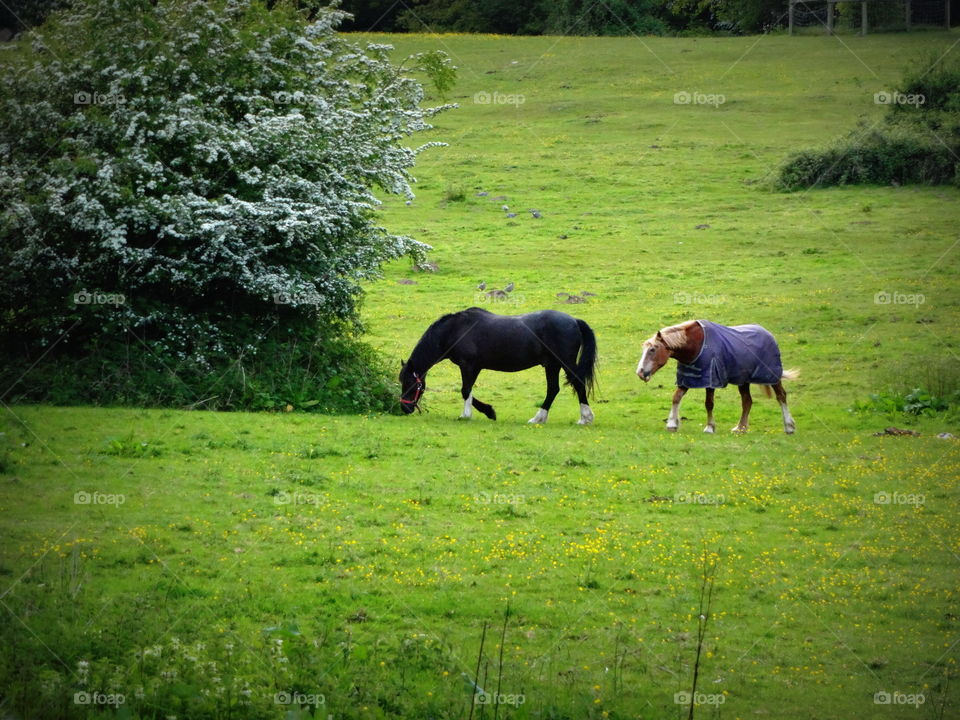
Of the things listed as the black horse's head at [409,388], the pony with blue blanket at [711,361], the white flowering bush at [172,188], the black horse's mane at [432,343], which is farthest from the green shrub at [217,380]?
the pony with blue blanket at [711,361]

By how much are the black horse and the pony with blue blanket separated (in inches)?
48.2

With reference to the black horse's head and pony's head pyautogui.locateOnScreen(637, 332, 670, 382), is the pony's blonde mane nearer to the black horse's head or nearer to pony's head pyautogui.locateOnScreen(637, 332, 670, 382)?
pony's head pyautogui.locateOnScreen(637, 332, 670, 382)

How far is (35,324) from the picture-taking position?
19469mm

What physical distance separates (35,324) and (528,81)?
42.5 meters

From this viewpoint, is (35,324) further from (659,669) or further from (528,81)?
(528,81)

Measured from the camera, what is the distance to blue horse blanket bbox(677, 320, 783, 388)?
779 inches

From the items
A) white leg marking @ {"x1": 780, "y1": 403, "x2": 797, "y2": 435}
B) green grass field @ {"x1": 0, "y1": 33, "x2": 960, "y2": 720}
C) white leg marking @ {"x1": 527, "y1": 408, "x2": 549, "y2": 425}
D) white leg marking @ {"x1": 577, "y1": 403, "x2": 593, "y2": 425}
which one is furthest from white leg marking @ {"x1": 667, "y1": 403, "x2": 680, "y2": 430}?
white leg marking @ {"x1": 527, "y1": 408, "x2": 549, "y2": 425}

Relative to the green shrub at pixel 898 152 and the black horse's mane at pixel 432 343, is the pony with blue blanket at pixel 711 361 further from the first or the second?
the green shrub at pixel 898 152

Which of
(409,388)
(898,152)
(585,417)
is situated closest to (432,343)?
(409,388)

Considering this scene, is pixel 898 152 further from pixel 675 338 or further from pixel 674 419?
pixel 674 419

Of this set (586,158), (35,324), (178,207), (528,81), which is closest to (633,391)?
(178,207)

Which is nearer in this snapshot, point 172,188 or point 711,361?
point 711,361

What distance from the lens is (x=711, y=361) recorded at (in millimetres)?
19766

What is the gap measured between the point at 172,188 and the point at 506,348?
686 centimetres
